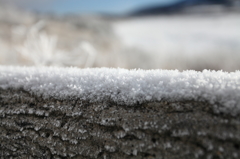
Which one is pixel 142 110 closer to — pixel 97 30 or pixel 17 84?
pixel 17 84

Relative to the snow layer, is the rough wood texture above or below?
below

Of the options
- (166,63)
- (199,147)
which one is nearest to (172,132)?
(199,147)

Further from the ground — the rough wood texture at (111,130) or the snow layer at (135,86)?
the snow layer at (135,86)
